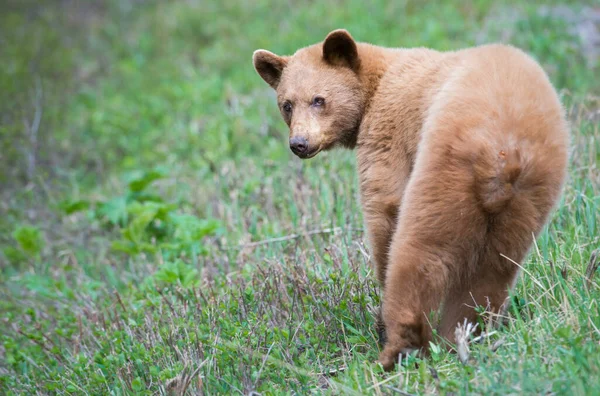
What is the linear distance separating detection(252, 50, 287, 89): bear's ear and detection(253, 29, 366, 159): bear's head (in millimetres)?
195

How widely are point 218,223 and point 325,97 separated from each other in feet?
7.21

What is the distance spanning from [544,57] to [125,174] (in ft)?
18.1

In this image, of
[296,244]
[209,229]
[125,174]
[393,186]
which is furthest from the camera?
[125,174]

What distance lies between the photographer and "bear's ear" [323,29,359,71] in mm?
5031

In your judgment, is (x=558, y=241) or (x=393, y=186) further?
(x=558, y=241)

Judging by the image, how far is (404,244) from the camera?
3912mm

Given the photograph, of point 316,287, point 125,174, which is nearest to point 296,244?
point 316,287

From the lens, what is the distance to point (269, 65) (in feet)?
18.2

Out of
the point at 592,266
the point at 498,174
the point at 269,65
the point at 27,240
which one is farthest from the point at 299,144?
the point at 27,240

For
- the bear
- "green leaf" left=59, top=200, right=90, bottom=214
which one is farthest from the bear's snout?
"green leaf" left=59, top=200, right=90, bottom=214

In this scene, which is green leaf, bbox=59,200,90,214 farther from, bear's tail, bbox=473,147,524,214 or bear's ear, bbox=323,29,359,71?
bear's tail, bbox=473,147,524,214

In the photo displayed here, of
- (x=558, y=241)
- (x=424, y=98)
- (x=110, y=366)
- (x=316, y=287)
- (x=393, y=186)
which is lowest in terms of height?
(x=110, y=366)

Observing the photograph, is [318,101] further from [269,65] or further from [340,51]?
[269,65]

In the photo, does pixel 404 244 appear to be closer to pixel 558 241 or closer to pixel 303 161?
pixel 558 241
